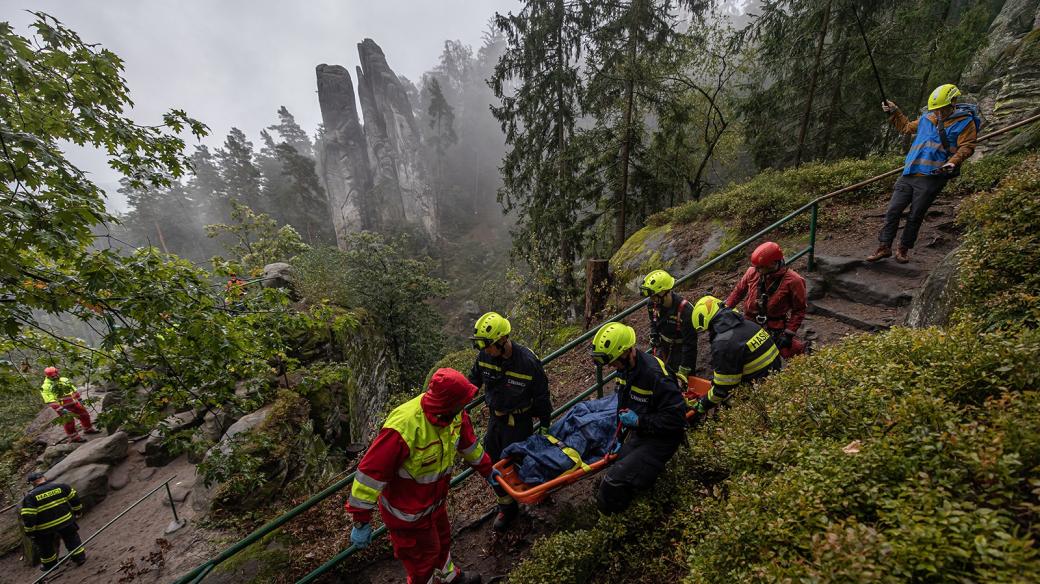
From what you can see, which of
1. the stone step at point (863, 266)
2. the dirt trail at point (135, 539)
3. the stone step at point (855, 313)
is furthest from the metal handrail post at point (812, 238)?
the dirt trail at point (135, 539)

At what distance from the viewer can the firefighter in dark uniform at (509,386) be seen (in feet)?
13.2

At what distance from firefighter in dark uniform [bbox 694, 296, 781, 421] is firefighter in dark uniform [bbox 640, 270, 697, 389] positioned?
26.0 inches

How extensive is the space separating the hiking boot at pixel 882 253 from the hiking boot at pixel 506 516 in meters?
6.55

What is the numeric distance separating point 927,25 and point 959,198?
32.9 feet

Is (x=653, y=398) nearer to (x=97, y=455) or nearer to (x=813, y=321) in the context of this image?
(x=813, y=321)

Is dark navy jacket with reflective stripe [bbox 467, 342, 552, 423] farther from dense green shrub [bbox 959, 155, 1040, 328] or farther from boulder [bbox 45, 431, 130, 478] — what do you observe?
boulder [bbox 45, 431, 130, 478]

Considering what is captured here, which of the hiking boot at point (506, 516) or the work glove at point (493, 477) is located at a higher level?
the work glove at point (493, 477)

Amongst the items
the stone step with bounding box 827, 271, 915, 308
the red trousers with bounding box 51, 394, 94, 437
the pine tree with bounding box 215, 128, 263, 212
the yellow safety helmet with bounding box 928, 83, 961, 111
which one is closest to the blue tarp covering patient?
the stone step with bounding box 827, 271, 915, 308

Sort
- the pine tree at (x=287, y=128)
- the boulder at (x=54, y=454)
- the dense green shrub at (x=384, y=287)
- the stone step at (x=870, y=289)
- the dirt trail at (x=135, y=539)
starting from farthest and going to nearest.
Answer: the pine tree at (x=287, y=128)
the dense green shrub at (x=384, y=287)
the boulder at (x=54, y=454)
the dirt trail at (x=135, y=539)
the stone step at (x=870, y=289)

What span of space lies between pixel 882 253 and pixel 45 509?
14883mm

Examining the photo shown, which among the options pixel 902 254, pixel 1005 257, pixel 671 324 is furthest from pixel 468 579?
pixel 902 254

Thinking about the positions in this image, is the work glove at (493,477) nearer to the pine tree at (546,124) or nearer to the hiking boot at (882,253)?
the hiking boot at (882,253)

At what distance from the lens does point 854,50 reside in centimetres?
1177

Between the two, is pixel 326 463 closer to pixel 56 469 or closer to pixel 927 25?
pixel 56 469
